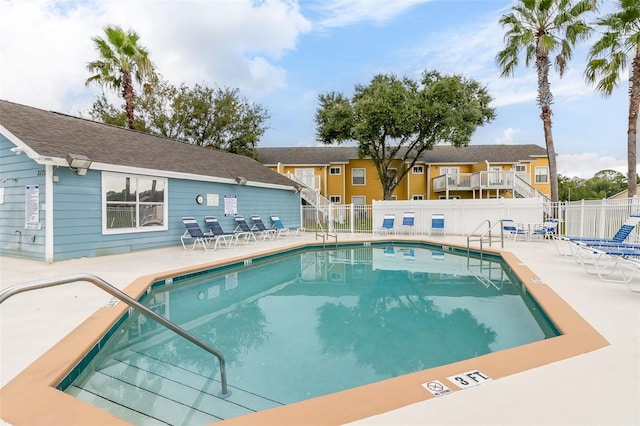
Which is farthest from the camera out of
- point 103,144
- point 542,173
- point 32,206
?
point 542,173

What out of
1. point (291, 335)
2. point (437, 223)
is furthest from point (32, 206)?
point (437, 223)

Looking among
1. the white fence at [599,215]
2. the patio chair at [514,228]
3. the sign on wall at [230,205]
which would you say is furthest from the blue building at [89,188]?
the white fence at [599,215]

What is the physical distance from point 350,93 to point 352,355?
2364cm

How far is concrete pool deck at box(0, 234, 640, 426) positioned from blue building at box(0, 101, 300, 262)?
2.21 m

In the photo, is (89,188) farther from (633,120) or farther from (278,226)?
(633,120)

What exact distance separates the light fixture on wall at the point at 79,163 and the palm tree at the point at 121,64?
36.6 ft

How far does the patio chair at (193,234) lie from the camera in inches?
417

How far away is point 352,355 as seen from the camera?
3877 mm

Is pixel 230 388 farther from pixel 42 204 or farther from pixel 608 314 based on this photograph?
pixel 42 204

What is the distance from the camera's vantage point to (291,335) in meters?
4.47

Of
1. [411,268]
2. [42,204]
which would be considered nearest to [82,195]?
[42,204]

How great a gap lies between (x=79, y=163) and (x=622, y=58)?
18.4 meters

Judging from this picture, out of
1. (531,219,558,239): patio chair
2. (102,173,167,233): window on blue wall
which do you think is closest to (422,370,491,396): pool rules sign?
(102,173,167,233): window on blue wall

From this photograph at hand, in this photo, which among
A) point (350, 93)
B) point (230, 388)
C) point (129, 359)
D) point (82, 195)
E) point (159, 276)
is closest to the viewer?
point (230, 388)
